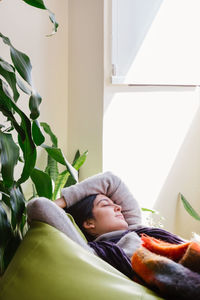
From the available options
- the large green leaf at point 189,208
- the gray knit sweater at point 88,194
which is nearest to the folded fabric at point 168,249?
the gray knit sweater at point 88,194

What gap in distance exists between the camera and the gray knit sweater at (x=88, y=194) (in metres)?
1.42

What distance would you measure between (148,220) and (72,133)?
65 centimetres

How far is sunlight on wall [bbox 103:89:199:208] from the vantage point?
8.13 feet

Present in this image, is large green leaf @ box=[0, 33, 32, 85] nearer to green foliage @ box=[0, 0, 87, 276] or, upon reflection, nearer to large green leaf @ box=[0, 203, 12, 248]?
green foliage @ box=[0, 0, 87, 276]

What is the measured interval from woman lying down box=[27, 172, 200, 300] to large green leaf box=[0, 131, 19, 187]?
5.7 inches

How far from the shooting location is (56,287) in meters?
1.10

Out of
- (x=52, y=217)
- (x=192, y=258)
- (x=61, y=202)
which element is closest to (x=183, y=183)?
(x=61, y=202)

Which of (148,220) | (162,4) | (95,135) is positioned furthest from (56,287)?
(162,4)

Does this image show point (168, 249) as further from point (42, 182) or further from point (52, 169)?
point (52, 169)

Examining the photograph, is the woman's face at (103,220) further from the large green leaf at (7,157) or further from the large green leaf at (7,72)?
the large green leaf at (7,72)

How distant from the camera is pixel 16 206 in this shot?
145cm

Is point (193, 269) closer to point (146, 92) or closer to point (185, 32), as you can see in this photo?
point (146, 92)

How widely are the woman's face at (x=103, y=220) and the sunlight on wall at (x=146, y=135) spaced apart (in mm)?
761

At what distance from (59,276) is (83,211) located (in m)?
0.54
